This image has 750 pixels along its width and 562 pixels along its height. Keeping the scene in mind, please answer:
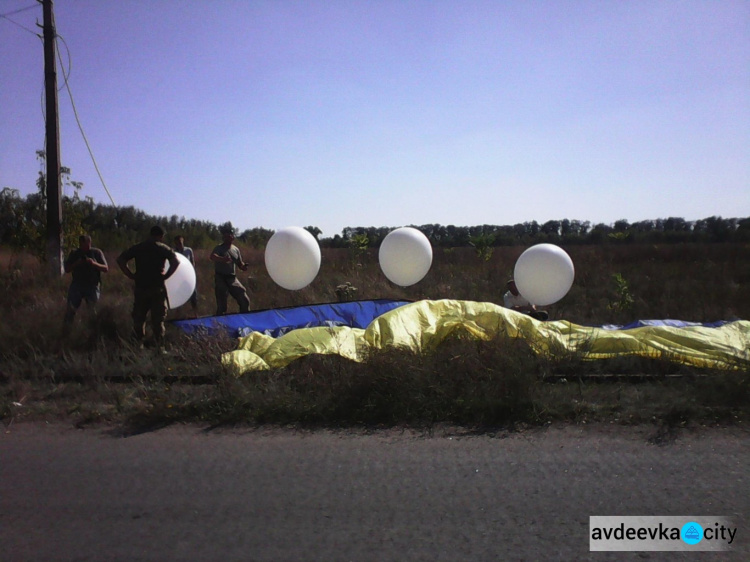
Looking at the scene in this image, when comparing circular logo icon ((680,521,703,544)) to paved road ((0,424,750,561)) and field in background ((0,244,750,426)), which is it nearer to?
paved road ((0,424,750,561))

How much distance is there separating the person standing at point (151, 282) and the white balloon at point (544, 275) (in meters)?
5.28

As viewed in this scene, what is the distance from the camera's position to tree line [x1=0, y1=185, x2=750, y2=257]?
14188 millimetres

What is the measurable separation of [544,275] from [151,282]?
572 centimetres

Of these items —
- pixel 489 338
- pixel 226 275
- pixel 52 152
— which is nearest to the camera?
pixel 489 338

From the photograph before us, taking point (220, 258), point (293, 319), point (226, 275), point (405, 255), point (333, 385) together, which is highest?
point (405, 255)

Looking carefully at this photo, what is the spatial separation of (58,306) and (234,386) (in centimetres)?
567

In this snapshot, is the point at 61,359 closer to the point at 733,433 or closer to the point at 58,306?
the point at 58,306

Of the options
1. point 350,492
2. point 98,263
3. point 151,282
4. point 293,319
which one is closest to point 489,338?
point 350,492

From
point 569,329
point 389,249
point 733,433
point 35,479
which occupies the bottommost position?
point 35,479

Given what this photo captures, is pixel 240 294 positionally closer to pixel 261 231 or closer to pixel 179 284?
pixel 179 284

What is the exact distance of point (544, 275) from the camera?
8.07 meters

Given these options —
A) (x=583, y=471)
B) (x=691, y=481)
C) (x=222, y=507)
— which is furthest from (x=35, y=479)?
(x=691, y=481)

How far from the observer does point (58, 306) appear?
30.3 ft

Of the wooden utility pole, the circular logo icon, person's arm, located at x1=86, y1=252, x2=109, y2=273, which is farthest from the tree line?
the circular logo icon
